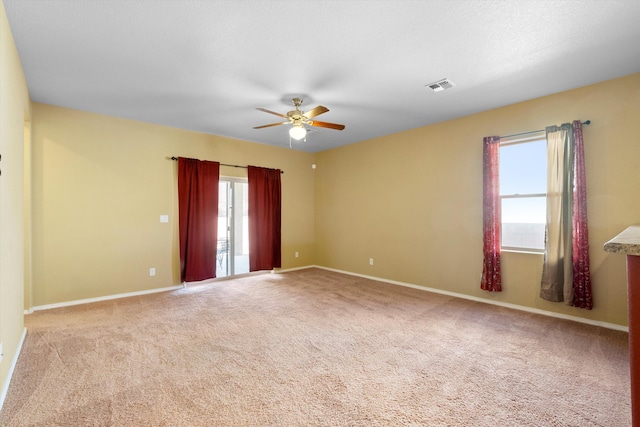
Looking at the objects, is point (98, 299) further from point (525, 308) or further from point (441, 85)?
point (525, 308)

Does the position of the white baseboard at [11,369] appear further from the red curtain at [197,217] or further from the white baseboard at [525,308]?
the white baseboard at [525,308]

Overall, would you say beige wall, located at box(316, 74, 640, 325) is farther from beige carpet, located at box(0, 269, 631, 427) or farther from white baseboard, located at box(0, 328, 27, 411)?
white baseboard, located at box(0, 328, 27, 411)

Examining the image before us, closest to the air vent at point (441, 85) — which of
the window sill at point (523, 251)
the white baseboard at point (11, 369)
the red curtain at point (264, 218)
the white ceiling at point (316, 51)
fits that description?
the white ceiling at point (316, 51)

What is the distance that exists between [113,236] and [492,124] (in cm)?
588

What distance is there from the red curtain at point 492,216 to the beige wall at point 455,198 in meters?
0.15

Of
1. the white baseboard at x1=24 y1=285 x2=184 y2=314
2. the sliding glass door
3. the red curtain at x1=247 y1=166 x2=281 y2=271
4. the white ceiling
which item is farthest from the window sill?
the white baseboard at x1=24 y1=285 x2=184 y2=314

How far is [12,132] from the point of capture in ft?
7.76

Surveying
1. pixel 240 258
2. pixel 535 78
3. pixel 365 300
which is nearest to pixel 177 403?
pixel 365 300

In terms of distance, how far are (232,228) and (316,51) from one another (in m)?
3.92

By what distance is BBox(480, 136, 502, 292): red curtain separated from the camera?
3.96 metres

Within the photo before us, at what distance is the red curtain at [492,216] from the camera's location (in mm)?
3959

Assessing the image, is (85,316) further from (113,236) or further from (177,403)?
(177,403)

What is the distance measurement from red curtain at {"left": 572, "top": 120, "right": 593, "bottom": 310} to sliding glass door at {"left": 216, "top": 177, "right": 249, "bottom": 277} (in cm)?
513

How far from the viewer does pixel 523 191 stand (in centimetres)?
386
